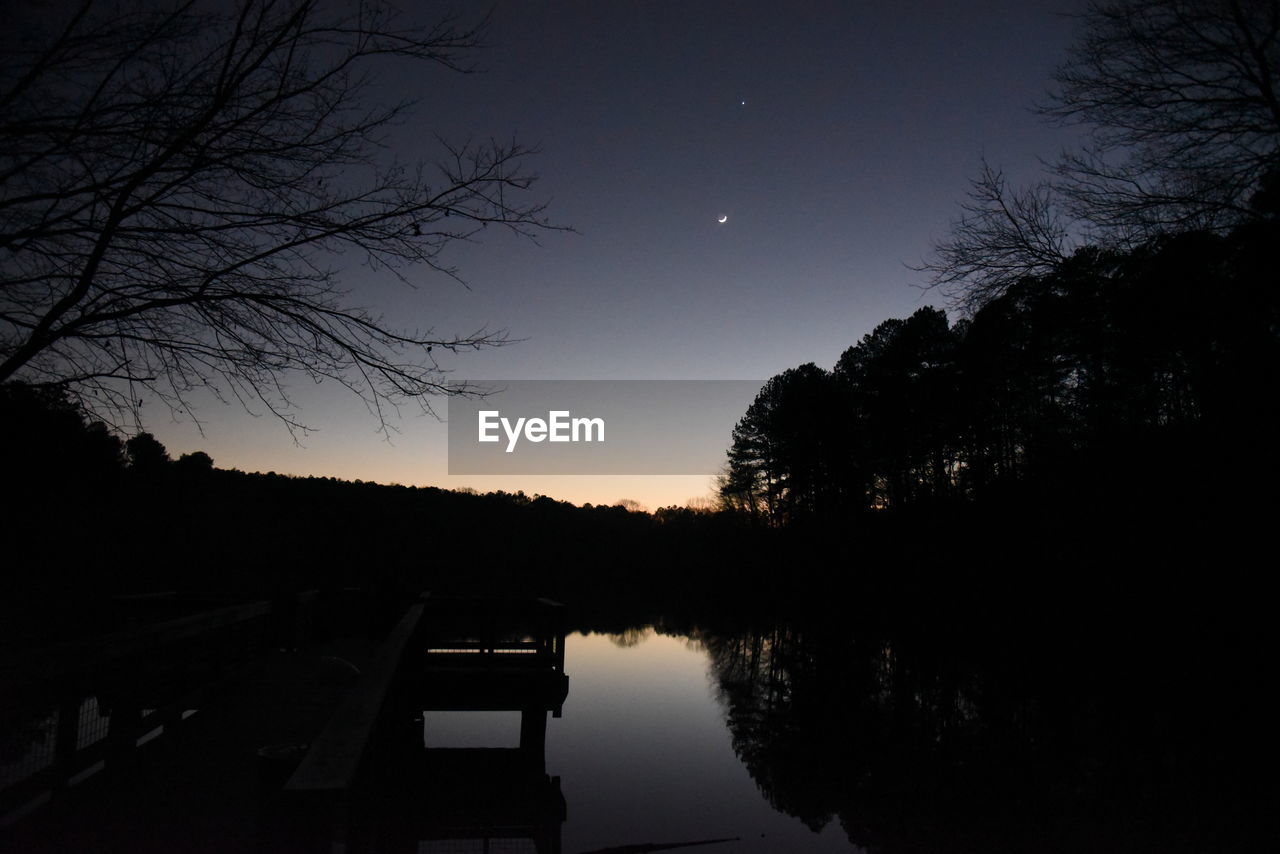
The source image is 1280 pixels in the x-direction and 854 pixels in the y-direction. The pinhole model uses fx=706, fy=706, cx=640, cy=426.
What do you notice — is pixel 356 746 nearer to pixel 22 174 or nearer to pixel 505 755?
pixel 22 174

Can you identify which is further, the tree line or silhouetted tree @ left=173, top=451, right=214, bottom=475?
silhouetted tree @ left=173, top=451, right=214, bottom=475

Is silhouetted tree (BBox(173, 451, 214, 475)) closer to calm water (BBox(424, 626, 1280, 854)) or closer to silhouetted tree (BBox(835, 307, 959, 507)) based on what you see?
calm water (BBox(424, 626, 1280, 854))

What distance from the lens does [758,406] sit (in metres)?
42.6

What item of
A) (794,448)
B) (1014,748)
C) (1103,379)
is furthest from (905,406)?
(1014,748)

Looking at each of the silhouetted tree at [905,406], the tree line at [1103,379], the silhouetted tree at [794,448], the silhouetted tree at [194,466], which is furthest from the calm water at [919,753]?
the silhouetted tree at [194,466]

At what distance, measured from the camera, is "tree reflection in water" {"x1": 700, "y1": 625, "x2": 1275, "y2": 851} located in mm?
7480

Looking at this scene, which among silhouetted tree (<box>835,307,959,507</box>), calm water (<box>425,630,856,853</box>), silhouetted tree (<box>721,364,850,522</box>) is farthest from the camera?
silhouetted tree (<box>721,364,850,522</box>)

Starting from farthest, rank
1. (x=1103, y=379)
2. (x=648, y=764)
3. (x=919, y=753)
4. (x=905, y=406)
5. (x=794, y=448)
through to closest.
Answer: (x=794, y=448) < (x=905, y=406) < (x=1103, y=379) < (x=919, y=753) < (x=648, y=764)

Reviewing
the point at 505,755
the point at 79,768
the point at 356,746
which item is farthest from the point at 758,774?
the point at 356,746

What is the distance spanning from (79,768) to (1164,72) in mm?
9988

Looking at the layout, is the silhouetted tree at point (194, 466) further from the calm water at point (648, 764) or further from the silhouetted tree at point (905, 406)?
the silhouetted tree at point (905, 406)

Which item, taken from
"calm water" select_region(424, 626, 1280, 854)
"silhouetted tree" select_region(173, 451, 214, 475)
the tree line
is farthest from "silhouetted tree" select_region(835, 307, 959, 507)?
"silhouetted tree" select_region(173, 451, 214, 475)

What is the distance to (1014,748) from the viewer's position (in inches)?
415

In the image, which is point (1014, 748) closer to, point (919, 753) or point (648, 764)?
point (919, 753)
